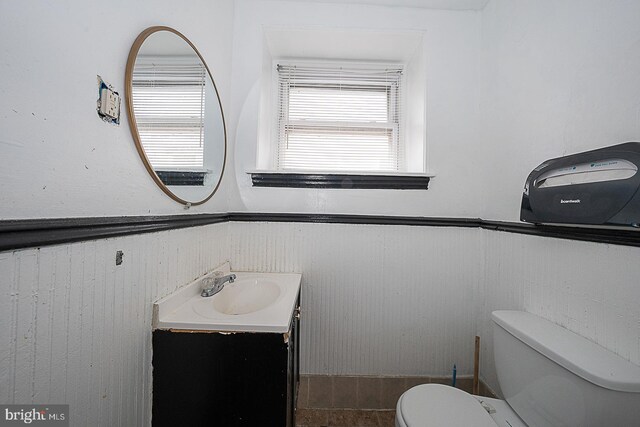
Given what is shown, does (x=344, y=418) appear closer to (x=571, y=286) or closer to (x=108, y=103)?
(x=571, y=286)

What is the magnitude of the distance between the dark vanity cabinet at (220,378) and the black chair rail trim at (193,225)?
1.24ft

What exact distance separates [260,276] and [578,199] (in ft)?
4.50

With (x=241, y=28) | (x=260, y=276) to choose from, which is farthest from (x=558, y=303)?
(x=241, y=28)

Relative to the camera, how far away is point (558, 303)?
38.3 inches

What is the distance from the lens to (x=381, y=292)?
146 cm

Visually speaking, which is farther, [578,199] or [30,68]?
[578,199]

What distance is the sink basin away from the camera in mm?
1122

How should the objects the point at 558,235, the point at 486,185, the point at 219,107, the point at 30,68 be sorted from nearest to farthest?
the point at 30,68 < the point at 558,235 < the point at 219,107 < the point at 486,185

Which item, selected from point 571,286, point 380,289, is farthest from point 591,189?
point 380,289

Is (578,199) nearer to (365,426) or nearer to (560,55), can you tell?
(560,55)

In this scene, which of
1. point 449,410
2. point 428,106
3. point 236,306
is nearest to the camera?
point 449,410

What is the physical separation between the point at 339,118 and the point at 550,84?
1.10 metres

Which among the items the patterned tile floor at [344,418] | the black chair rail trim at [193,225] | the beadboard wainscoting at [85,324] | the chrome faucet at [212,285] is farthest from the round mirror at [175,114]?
the patterned tile floor at [344,418]

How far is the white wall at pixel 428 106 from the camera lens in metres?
1.48
